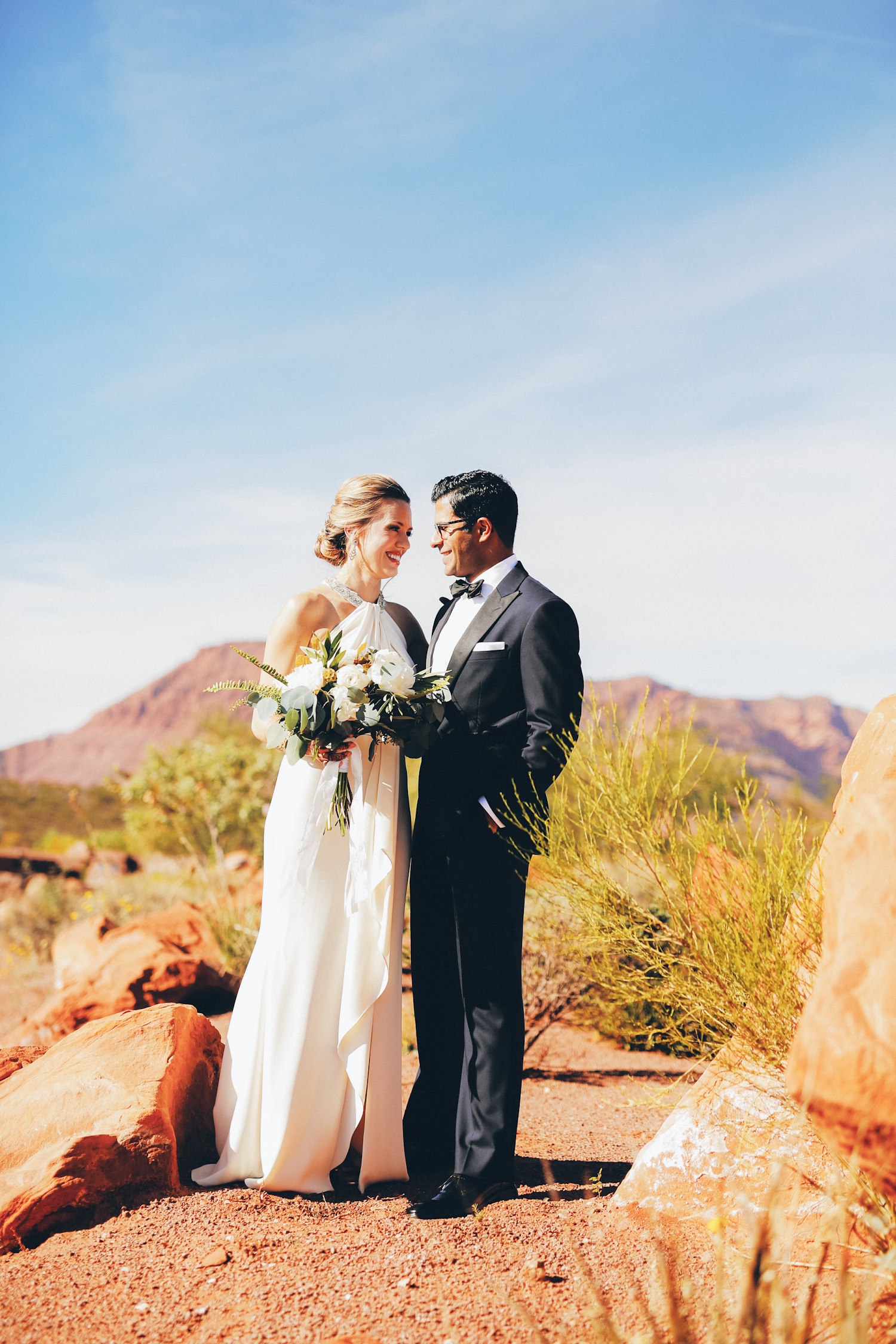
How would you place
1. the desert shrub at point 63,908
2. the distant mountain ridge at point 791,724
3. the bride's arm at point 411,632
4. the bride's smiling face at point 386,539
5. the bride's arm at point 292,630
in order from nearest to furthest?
the bride's arm at point 292,630
the bride's smiling face at point 386,539
the bride's arm at point 411,632
the desert shrub at point 63,908
the distant mountain ridge at point 791,724

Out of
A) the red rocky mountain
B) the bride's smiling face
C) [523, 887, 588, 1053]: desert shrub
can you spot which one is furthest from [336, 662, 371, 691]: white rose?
the red rocky mountain

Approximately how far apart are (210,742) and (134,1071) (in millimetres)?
20289

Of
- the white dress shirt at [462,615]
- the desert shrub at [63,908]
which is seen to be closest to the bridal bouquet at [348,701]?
the white dress shirt at [462,615]

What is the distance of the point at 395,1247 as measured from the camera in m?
3.10

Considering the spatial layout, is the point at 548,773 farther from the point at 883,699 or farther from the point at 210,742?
the point at 210,742

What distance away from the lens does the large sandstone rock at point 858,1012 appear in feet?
6.96

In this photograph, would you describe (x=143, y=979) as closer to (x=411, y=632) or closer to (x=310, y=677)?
(x=411, y=632)

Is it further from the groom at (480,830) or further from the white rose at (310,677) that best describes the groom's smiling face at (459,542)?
the white rose at (310,677)

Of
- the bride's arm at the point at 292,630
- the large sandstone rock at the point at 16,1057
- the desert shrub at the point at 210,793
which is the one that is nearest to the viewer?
the bride's arm at the point at 292,630

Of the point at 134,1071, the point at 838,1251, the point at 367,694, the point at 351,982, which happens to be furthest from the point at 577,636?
the point at 134,1071

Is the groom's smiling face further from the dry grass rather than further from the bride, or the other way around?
the dry grass

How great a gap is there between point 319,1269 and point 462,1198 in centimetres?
65

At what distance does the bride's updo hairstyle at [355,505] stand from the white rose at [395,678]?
0.80m

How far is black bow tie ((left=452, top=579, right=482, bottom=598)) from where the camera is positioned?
394cm
